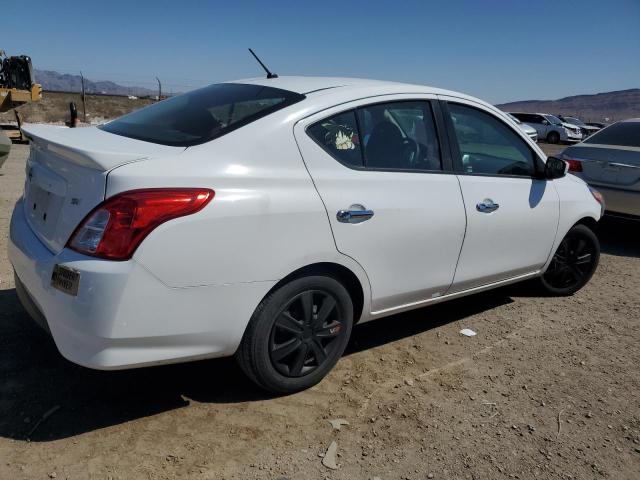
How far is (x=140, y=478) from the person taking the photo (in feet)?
7.62

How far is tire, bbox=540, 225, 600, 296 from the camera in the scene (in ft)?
15.3

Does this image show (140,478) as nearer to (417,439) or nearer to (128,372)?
(128,372)

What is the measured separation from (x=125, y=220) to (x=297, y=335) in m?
1.09

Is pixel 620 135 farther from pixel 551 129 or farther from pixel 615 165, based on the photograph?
pixel 551 129

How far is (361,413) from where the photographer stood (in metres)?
2.90

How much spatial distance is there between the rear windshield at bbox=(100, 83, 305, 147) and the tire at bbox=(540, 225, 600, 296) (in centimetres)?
285

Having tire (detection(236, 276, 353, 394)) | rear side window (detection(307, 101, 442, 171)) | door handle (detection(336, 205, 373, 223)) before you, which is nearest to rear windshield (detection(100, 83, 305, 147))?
rear side window (detection(307, 101, 442, 171))

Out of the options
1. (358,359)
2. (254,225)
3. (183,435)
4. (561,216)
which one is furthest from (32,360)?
(561,216)

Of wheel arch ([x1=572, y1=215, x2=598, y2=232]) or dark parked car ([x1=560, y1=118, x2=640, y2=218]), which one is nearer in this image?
Answer: wheel arch ([x1=572, y1=215, x2=598, y2=232])

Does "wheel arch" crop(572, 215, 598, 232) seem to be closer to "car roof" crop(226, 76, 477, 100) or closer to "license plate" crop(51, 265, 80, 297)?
"car roof" crop(226, 76, 477, 100)

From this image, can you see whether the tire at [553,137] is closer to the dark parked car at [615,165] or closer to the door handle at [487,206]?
the dark parked car at [615,165]

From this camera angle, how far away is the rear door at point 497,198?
3604mm

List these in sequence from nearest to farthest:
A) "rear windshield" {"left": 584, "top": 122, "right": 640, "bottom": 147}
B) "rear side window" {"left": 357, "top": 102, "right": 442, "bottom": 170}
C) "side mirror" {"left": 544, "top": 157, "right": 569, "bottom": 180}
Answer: "rear side window" {"left": 357, "top": 102, "right": 442, "bottom": 170}
"side mirror" {"left": 544, "top": 157, "right": 569, "bottom": 180}
"rear windshield" {"left": 584, "top": 122, "right": 640, "bottom": 147}

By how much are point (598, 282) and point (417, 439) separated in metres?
3.53
